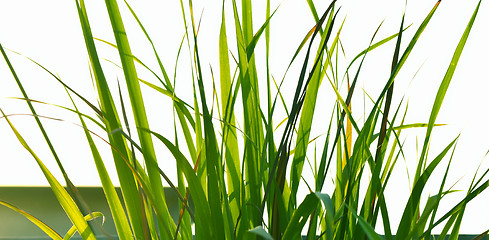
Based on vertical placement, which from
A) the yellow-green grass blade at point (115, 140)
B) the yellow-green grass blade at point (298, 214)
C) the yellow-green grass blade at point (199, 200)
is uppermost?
the yellow-green grass blade at point (115, 140)

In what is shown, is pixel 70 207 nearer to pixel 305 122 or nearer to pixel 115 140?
pixel 115 140

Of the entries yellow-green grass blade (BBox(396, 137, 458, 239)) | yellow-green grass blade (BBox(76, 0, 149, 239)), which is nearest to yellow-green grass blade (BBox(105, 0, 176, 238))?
yellow-green grass blade (BBox(76, 0, 149, 239))

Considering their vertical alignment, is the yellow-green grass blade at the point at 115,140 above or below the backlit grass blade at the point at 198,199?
above

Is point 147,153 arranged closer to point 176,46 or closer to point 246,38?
point 246,38

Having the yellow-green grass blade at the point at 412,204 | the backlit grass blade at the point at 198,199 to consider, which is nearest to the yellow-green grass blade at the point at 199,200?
the backlit grass blade at the point at 198,199

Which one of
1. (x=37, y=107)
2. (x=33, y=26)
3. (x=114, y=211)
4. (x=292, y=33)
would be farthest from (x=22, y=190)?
(x=114, y=211)

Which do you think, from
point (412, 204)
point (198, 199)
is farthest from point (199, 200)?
point (412, 204)

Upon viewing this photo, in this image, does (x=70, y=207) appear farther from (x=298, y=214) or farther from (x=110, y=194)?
(x=298, y=214)

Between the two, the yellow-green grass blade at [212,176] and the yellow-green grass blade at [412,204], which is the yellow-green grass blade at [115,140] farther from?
the yellow-green grass blade at [412,204]

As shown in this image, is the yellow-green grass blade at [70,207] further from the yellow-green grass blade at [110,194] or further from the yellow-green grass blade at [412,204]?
the yellow-green grass blade at [412,204]

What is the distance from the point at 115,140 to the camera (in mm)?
267

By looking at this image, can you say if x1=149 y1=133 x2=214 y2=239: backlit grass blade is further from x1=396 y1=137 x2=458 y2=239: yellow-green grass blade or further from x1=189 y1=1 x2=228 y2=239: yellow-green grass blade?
x1=396 y1=137 x2=458 y2=239: yellow-green grass blade

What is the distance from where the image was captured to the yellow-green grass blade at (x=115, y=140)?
9.9 inches

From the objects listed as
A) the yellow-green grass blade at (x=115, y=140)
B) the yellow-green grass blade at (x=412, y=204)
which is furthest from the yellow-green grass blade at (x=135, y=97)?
the yellow-green grass blade at (x=412, y=204)
